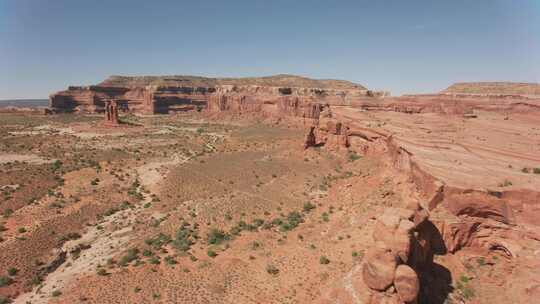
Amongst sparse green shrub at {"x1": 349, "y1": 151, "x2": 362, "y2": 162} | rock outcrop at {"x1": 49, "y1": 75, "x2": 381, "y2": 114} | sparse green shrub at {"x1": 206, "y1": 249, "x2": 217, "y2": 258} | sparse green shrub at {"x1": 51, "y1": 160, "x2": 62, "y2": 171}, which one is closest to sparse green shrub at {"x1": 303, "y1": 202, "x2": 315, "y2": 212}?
sparse green shrub at {"x1": 206, "y1": 249, "x2": 217, "y2": 258}

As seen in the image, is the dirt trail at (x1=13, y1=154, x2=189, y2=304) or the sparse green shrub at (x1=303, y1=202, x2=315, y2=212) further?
the sparse green shrub at (x1=303, y1=202, x2=315, y2=212)

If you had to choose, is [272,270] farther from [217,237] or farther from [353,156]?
[353,156]

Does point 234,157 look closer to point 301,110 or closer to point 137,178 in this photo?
point 137,178

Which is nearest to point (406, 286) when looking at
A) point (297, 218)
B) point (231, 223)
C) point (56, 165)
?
point (297, 218)

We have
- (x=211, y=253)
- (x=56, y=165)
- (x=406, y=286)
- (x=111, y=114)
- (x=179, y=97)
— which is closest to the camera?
(x=406, y=286)

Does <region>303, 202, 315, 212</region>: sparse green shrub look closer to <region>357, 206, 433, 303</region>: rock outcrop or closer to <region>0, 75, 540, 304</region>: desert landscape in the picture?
<region>0, 75, 540, 304</region>: desert landscape

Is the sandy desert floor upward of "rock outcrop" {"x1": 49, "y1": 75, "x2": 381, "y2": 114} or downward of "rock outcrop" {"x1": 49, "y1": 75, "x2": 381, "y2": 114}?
downward

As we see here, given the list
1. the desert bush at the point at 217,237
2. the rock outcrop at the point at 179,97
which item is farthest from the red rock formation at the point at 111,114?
the desert bush at the point at 217,237
